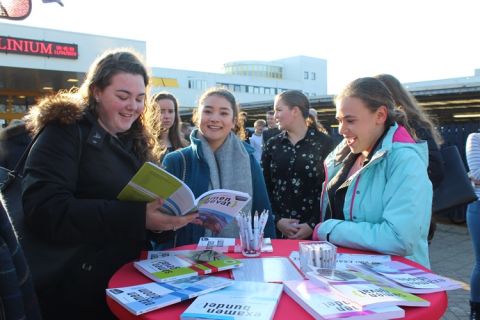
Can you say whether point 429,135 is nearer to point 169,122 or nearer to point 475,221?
point 475,221

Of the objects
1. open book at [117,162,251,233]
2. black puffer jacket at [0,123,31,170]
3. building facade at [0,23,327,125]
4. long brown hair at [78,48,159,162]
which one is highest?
building facade at [0,23,327,125]

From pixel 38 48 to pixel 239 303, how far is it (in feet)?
47.3

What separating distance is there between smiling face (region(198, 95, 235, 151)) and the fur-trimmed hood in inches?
45.4

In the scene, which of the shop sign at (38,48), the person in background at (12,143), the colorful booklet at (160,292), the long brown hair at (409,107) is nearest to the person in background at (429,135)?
the long brown hair at (409,107)

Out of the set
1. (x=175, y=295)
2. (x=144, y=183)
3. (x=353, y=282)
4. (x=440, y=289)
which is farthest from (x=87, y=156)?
(x=440, y=289)

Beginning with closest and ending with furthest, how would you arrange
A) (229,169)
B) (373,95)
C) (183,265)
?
(183,265)
(373,95)
(229,169)

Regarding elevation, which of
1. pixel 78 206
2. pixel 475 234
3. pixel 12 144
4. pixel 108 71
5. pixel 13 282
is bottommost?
pixel 475 234

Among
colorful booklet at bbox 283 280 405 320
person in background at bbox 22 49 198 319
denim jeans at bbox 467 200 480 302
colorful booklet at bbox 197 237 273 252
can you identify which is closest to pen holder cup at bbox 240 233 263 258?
colorful booklet at bbox 197 237 273 252

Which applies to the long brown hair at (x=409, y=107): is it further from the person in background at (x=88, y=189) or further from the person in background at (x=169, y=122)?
the person in background at (x=169, y=122)

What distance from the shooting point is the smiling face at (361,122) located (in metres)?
2.24

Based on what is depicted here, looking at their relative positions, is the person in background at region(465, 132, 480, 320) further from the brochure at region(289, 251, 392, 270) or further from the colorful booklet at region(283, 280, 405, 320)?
the colorful booklet at region(283, 280, 405, 320)

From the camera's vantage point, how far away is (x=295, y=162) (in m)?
3.86

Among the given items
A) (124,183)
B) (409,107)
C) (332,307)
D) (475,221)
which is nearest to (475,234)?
(475,221)

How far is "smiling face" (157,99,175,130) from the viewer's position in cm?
458
